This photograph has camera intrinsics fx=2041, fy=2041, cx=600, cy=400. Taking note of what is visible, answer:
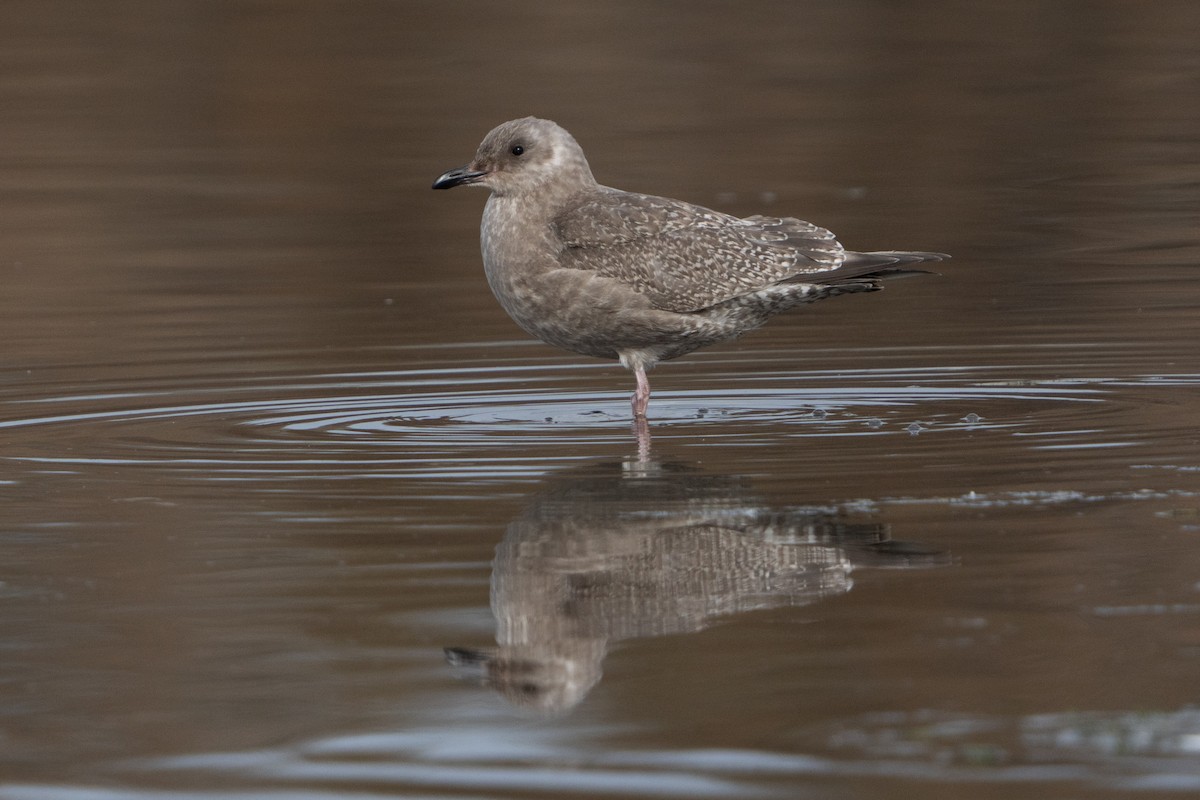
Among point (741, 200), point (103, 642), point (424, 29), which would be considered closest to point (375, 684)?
point (103, 642)

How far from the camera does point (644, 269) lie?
9.75 metres

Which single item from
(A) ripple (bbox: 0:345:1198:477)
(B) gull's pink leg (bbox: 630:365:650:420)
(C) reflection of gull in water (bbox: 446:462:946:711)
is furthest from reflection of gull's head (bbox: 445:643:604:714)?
(B) gull's pink leg (bbox: 630:365:650:420)

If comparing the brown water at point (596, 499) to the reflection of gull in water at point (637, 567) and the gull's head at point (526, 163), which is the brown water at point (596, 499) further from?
the gull's head at point (526, 163)

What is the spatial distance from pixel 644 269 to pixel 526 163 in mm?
997

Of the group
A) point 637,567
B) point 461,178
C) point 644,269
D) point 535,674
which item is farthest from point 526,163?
point 535,674

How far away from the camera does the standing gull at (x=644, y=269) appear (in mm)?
9727

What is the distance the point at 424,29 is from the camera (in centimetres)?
Answer: 3042

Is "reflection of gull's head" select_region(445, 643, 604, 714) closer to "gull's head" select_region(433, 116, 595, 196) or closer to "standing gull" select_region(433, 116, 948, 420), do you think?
"standing gull" select_region(433, 116, 948, 420)

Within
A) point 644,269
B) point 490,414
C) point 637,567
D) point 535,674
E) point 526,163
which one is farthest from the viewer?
point 526,163

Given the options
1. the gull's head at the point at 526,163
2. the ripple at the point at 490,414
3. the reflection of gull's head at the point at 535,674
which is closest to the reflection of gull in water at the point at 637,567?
the reflection of gull's head at the point at 535,674

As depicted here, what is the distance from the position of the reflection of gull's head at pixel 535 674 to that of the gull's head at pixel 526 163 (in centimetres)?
501

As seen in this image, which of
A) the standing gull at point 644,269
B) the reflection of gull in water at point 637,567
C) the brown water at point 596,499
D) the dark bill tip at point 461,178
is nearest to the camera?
the brown water at point 596,499

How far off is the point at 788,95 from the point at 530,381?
43.7ft

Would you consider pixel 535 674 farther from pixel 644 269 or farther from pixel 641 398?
pixel 644 269
